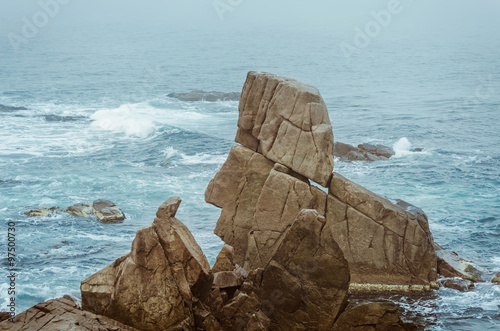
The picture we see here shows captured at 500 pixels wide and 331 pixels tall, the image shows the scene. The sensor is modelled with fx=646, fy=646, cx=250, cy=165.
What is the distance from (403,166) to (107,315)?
29208mm

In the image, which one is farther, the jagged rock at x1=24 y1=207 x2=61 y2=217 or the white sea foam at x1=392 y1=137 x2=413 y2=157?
the white sea foam at x1=392 y1=137 x2=413 y2=157

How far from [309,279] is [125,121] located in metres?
42.4

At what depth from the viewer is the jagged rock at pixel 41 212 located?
110 ft

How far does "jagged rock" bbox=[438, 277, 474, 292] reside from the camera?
23469 millimetres

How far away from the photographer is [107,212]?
3338cm

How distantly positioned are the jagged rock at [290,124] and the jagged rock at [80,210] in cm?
1297

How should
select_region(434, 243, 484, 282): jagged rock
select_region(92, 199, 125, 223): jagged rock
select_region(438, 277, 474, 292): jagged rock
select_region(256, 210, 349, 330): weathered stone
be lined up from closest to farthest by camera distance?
select_region(256, 210, 349, 330): weathered stone, select_region(438, 277, 474, 292): jagged rock, select_region(434, 243, 484, 282): jagged rock, select_region(92, 199, 125, 223): jagged rock

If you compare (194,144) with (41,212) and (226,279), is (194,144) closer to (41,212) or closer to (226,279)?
(41,212)

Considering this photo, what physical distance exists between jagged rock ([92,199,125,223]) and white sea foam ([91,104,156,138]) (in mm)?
19903

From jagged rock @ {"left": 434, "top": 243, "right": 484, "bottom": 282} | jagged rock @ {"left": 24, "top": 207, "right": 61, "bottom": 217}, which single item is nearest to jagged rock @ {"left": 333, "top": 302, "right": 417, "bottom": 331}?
jagged rock @ {"left": 434, "top": 243, "right": 484, "bottom": 282}

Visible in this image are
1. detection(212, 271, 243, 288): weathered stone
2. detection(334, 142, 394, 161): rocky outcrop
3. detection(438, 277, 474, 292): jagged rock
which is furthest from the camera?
detection(334, 142, 394, 161): rocky outcrop

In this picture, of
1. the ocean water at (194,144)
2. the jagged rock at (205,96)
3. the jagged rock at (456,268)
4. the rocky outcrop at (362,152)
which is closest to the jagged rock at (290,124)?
the jagged rock at (456,268)

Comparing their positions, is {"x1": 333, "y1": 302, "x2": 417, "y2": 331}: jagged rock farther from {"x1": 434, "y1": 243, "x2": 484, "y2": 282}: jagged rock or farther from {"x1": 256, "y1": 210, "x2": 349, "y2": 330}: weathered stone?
{"x1": 434, "y1": 243, "x2": 484, "y2": 282}: jagged rock

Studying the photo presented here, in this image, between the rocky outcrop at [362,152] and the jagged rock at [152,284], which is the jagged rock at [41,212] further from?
the rocky outcrop at [362,152]
